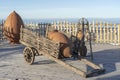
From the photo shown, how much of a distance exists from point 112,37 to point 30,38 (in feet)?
Answer: 36.6

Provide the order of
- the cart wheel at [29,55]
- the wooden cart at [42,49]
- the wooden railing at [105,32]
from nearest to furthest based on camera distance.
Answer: the wooden cart at [42,49] → the cart wheel at [29,55] → the wooden railing at [105,32]

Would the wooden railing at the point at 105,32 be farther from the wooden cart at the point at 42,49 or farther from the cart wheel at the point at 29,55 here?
the cart wheel at the point at 29,55

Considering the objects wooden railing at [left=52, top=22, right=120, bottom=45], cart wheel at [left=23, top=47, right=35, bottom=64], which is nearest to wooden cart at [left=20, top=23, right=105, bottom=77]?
cart wheel at [left=23, top=47, right=35, bottom=64]

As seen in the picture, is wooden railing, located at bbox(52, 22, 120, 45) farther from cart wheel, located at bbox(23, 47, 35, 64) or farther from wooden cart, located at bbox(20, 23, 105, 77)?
cart wheel, located at bbox(23, 47, 35, 64)

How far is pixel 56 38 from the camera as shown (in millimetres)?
12883

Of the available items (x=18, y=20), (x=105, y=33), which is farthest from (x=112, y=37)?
(x=18, y=20)

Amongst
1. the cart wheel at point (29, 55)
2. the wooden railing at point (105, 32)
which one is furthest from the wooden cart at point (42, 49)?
the wooden railing at point (105, 32)

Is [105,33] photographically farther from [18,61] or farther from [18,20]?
[18,61]

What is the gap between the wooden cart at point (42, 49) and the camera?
38.7 ft


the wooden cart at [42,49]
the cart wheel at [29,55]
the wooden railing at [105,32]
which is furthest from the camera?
the wooden railing at [105,32]

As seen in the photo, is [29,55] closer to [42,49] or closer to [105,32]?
[42,49]

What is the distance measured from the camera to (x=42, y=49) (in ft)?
43.5

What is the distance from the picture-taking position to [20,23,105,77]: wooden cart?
1179 cm

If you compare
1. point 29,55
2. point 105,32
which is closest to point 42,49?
point 29,55
